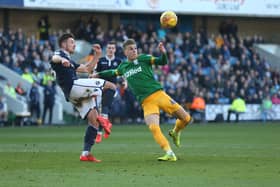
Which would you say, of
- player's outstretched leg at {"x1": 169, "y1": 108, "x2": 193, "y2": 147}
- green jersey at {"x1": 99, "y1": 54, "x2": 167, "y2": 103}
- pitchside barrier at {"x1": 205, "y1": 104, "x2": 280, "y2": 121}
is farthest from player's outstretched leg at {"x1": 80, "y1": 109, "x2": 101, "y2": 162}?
pitchside barrier at {"x1": 205, "y1": 104, "x2": 280, "y2": 121}

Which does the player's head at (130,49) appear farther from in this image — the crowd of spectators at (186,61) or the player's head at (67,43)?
the crowd of spectators at (186,61)

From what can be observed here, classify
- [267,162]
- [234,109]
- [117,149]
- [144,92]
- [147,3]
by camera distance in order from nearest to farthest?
1. [267,162]
2. [144,92]
3. [117,149]
4. [234,109]
5. [147,3]

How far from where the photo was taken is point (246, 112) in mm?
42625

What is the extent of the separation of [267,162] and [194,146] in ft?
16.7

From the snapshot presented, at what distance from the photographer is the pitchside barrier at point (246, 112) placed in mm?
40875

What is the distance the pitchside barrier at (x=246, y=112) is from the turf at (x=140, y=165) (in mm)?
20168

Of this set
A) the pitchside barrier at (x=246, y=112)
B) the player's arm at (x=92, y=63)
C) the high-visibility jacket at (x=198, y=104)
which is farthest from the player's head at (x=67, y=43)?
the pitchside barrier at (x=246, y=112)

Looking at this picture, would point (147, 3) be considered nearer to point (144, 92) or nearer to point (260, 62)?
point (260, 62)

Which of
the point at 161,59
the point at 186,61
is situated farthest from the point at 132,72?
the point at 186,61

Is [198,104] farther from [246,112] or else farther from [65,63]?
[65,63]

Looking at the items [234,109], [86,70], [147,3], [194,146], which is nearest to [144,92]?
[86,70]

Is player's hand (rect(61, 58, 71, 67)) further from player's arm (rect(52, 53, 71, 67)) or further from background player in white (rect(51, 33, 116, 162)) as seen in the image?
background player in white (rect(51, 33, 116, 162))

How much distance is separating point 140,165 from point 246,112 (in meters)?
29.1

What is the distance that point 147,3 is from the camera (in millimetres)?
44875
